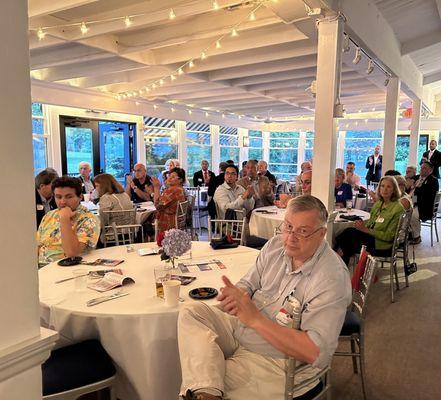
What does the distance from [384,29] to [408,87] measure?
2.55 meters

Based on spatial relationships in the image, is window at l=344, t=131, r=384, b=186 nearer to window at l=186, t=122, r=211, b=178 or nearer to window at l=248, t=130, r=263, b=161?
window at l=248, t=130, r=263, b=161

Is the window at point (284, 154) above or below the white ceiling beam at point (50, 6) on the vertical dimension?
below

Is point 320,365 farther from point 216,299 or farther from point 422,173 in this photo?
point 422,173

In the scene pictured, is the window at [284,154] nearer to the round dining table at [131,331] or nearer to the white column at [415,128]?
the white column at [415,128]

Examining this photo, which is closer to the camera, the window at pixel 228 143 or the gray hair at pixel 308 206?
the gray hair at pixel 308 206

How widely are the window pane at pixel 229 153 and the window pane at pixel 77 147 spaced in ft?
20.2

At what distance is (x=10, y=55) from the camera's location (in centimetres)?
106

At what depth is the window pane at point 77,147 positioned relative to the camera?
795 cm

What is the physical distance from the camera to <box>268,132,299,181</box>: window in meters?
15.7

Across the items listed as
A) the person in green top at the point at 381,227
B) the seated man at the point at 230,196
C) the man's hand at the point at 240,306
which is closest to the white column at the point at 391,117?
the person in green top at the point at 381,227

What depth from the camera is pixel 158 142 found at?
10.6 meters

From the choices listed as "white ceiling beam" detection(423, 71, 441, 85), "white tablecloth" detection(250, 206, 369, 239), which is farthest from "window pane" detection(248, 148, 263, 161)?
"white tablecloth" detection(250, 206, 369, 239)

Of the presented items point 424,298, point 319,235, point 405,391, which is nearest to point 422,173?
point 424,298

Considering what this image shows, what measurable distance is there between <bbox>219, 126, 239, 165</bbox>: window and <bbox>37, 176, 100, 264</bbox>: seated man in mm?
10901
